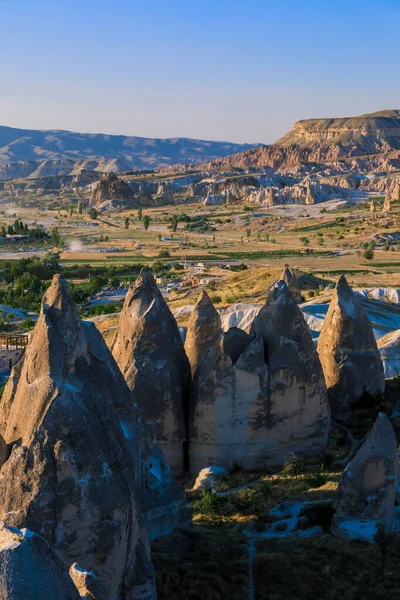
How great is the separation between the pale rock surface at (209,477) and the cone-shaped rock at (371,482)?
121 inches

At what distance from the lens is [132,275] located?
69875 mm

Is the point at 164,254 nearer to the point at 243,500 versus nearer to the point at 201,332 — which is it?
the point at 201,332

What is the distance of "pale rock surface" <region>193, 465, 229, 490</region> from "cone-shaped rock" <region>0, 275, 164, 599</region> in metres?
5.25

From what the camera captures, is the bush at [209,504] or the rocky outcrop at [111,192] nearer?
the bush at [209,504]

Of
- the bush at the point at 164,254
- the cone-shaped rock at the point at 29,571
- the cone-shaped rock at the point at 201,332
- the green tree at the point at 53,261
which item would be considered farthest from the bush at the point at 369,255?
the cone-shaped rock at the point at 29,571

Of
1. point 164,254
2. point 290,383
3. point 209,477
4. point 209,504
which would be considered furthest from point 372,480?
point 164,254

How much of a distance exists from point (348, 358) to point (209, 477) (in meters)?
5.89

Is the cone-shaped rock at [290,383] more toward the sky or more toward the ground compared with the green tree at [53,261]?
more toward the sky

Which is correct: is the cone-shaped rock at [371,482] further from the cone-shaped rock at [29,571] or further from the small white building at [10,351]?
the small white building at [10,351]

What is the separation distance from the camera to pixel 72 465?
9.28 meters

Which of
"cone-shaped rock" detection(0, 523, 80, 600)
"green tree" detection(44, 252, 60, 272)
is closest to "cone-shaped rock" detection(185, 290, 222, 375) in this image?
"cone-shaped rock" detection(0, 523, 80, 600)

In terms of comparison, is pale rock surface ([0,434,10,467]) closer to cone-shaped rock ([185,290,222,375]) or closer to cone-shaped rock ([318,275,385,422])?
cone-shaped rock ([185,290,222,375])

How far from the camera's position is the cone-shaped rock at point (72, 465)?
920 centimetres

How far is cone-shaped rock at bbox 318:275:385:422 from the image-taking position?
1970 centimetres
